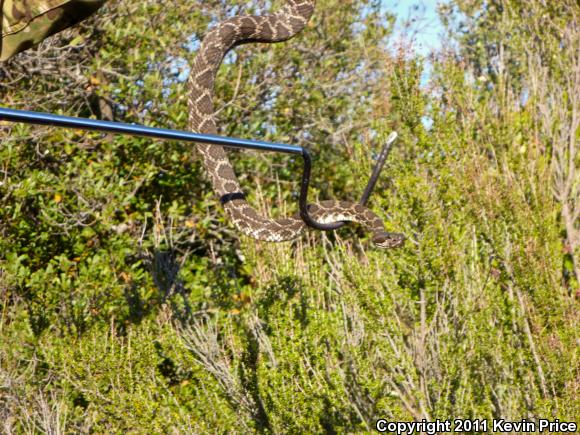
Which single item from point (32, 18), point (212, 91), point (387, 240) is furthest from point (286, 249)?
A: point (32, 18)

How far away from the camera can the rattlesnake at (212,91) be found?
6102 millimetres

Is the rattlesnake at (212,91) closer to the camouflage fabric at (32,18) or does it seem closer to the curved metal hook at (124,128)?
the curved metal hook at (124,128)

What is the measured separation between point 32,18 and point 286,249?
15.5ft

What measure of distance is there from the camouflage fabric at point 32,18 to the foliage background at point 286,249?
4.09 metres

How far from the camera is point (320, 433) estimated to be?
648 centimetres

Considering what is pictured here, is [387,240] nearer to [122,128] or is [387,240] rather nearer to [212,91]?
[212,91]

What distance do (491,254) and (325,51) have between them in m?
4.71

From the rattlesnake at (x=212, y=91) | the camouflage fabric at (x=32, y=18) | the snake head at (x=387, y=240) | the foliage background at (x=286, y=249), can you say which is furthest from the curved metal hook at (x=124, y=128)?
the foliage background at (x=286, y=249)

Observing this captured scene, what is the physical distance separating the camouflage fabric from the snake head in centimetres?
387

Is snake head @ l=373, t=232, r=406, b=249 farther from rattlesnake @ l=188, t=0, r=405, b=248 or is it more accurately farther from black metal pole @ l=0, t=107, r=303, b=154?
black metal pole @ l=0, t=107, r=303, b=154

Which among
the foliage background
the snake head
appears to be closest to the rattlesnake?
the snake head

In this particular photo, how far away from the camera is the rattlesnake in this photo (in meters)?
6.10

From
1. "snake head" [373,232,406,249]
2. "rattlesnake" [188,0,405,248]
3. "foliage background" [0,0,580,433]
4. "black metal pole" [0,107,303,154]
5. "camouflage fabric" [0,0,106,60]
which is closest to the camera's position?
"black metal pole" [0,107,303,154]

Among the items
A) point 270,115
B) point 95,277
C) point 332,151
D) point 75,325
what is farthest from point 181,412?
point 332,151
